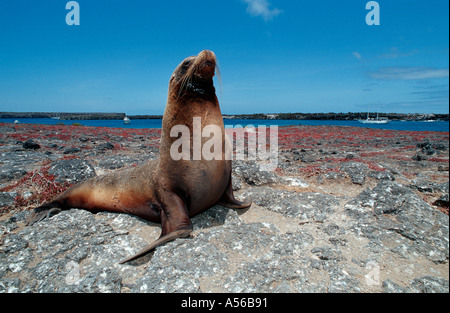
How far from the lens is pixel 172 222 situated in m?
3.43

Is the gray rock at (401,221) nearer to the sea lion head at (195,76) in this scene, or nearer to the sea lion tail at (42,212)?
the sea lion head at (195,76)

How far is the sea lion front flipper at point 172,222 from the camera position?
3.13 metres

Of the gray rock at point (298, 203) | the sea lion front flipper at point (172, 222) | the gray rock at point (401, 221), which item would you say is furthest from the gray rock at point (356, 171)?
the sea lion front flipper at point (172, 222)

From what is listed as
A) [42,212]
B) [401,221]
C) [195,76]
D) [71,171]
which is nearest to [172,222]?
[195,76]

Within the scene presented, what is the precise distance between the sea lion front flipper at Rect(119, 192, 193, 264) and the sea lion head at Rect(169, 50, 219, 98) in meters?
1.44

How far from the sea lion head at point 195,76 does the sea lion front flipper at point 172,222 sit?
1.44m

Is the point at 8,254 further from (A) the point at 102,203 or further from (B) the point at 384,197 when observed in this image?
(B) the point at 384,197

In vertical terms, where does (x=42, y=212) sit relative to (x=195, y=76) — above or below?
below

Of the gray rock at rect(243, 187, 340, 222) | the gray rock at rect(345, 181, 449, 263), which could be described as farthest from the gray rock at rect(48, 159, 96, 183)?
the gray rock at rect(345, 181, 449, 263)

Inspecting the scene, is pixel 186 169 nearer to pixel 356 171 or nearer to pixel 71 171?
pixel 356 171

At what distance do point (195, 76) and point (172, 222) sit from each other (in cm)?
193

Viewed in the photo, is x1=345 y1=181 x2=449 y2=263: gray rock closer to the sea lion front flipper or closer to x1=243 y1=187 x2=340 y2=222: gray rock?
x1=243 y1=187 x2=340 y2=222: gray rock
